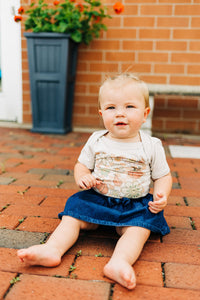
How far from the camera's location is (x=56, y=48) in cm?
377

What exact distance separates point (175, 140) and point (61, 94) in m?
1.45

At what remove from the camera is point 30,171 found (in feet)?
8.18

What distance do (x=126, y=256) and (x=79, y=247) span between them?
26 cm

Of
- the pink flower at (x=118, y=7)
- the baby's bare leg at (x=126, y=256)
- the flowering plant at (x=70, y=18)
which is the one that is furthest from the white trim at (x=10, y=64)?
the baby's bare leg at (x=126, y=256)

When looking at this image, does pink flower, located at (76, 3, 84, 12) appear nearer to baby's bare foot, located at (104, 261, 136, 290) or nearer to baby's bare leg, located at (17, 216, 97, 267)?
baby's bare leg, located at (17, 216, 97, 267)

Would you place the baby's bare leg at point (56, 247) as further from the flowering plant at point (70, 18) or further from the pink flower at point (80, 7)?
the pink flower at point (80, 7)

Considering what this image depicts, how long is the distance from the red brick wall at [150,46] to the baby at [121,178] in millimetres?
2428

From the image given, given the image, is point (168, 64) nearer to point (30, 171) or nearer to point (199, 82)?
point (199, 82)

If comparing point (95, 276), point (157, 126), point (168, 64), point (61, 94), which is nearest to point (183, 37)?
point (168, 64)

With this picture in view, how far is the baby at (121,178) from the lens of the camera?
4.53 feet

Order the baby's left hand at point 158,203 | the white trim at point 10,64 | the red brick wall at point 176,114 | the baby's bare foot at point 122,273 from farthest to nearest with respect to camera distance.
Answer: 1. the white trim at point 10,64
2. the red brick wall at point 176,114
3. the baby's left hand at point 158,203
4. the baby's bare foot at point 122,273

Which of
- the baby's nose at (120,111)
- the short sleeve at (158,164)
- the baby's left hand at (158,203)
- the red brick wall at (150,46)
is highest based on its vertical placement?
the red brick wall at (150,46)

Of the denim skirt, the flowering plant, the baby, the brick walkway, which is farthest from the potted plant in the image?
the denim skirt

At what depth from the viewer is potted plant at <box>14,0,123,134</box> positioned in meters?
3.68
